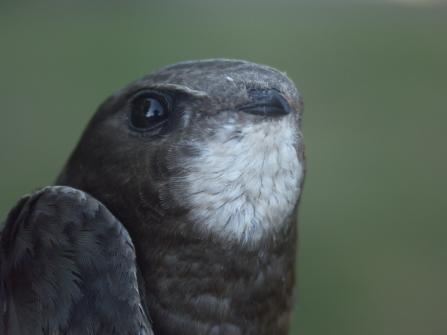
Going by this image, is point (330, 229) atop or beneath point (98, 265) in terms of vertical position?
beneath

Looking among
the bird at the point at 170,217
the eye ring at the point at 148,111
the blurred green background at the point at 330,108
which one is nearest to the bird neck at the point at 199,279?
the bird at the point at 170,217

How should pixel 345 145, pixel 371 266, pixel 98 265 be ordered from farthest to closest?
pixel 345 145 < pixel 371 266 < pixel 98 265

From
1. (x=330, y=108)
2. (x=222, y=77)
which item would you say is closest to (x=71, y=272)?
(x=222, y=77)

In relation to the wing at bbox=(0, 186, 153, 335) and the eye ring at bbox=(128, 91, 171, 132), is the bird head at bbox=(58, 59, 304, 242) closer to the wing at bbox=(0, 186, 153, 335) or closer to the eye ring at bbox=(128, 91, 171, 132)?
the eye ring at bbox=(128, 91, 171, 132)

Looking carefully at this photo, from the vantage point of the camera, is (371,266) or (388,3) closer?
(371,266)

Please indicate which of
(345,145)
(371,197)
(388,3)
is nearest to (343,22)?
(388,3)

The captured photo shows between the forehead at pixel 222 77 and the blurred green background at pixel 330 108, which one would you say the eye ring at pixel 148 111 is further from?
the blurred green background at pixel 330 108

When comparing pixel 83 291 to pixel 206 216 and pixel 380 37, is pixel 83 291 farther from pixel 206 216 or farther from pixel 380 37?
pixel 380 37

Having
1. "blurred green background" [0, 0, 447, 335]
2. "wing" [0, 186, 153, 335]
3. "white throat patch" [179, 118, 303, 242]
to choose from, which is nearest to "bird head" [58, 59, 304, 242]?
"white throat patch" [179, 118, 303, 242]
